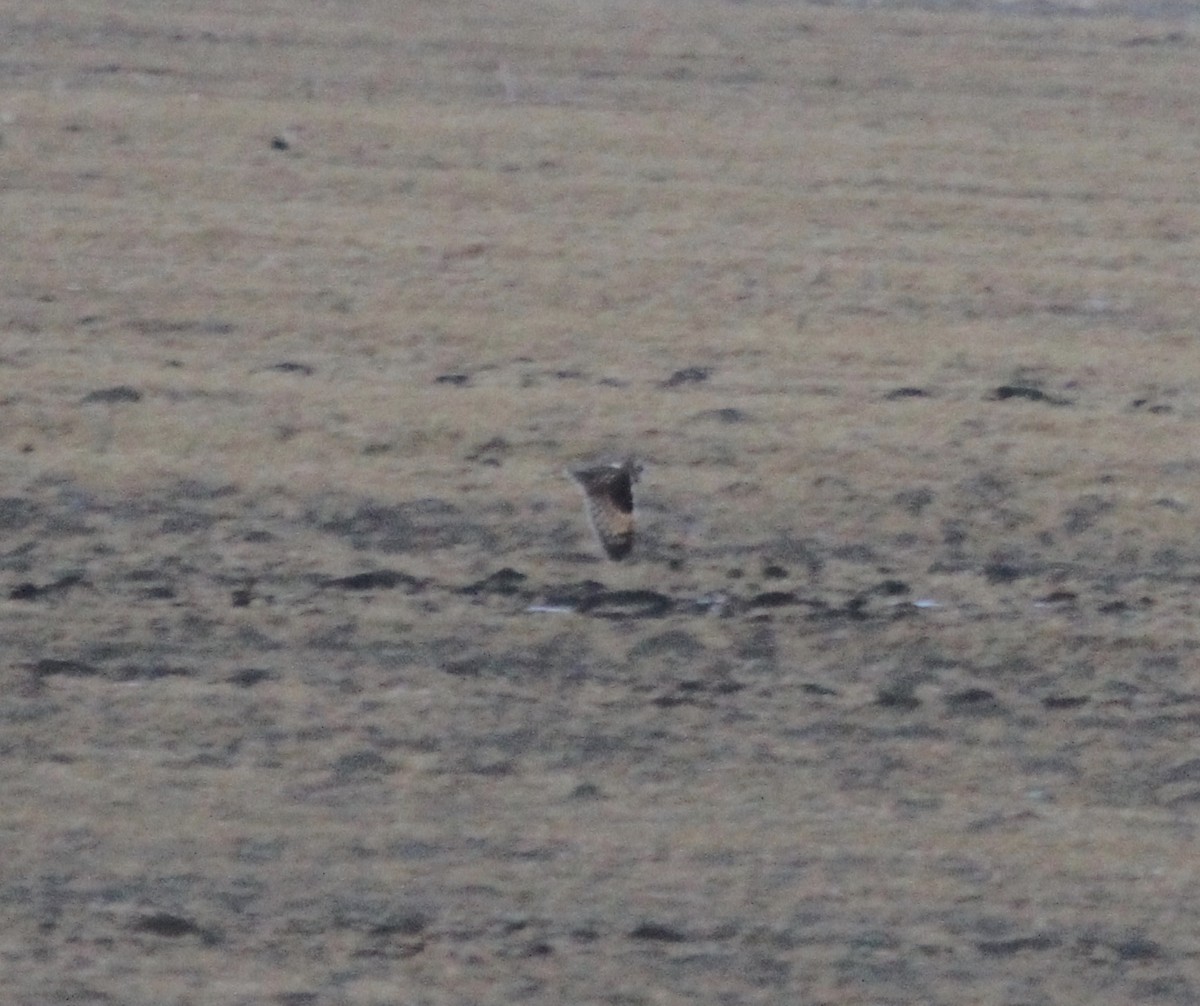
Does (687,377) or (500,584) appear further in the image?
(687,377)

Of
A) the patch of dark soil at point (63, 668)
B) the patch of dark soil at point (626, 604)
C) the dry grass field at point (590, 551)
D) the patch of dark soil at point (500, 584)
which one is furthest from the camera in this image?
the patch of dark soil at point (500, 584)

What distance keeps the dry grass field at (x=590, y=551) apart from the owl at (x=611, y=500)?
50mm

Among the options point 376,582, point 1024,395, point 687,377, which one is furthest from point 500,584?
point 1024,395

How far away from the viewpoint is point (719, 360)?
6.66 metres

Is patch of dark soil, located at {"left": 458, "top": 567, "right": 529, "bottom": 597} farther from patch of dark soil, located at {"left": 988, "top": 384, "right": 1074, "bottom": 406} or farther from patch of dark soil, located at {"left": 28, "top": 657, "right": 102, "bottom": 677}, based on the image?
patch of dark soil, located at {"left": 988, "top": 384, "right": 1074, "bottom": 406}

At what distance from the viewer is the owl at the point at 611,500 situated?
5387 mm

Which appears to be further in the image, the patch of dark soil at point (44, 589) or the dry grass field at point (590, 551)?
the patch of dark soil at point (44, 589)

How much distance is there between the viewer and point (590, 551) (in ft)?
17.6

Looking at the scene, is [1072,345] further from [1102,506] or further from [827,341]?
[1102,506]

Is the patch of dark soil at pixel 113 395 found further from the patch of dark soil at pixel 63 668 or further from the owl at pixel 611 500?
the patch of dark soil at pixel 63 668

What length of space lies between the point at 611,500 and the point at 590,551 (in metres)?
0.22

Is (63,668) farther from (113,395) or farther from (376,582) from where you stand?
(113,395)

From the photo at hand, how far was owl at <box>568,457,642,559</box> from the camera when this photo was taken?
17.7 ft

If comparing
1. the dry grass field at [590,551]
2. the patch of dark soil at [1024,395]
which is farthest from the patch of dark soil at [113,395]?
the patch of dark soil at [1024,395]
